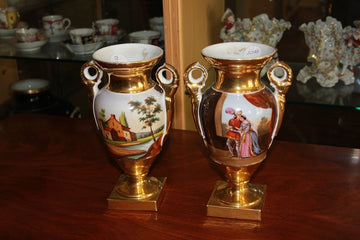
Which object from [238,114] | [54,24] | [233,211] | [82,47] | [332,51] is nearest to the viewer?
[238,114]

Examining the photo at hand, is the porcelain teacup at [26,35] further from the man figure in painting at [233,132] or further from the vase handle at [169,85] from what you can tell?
the man figure in painting at [233,132]

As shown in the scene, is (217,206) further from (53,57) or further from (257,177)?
(53,57)

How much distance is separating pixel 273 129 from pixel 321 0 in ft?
2.32

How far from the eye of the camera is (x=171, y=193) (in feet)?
3.38

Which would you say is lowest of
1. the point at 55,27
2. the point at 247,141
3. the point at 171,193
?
the point at 171,193

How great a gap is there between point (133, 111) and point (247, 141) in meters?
0.23

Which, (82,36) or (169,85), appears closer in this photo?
(169,85)

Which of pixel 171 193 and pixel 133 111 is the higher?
pixel 133 111

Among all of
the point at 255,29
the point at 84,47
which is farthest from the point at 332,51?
the point at 84,47

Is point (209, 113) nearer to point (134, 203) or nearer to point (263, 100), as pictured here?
point (263, 100)

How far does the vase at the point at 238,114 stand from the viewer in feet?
2.73

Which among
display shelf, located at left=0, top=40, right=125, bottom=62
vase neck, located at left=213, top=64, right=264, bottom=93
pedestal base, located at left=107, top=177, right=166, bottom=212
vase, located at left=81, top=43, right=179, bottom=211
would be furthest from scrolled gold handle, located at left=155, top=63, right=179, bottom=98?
display shelf, located at left=0, top=40, right=125, bottom=62

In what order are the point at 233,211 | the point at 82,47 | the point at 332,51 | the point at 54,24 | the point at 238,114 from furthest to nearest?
the point at 54,24
the point at 82,47
the point at 332,51
the point at 233,211
the point at 238,114

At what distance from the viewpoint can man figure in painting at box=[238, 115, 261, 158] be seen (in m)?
0.83
